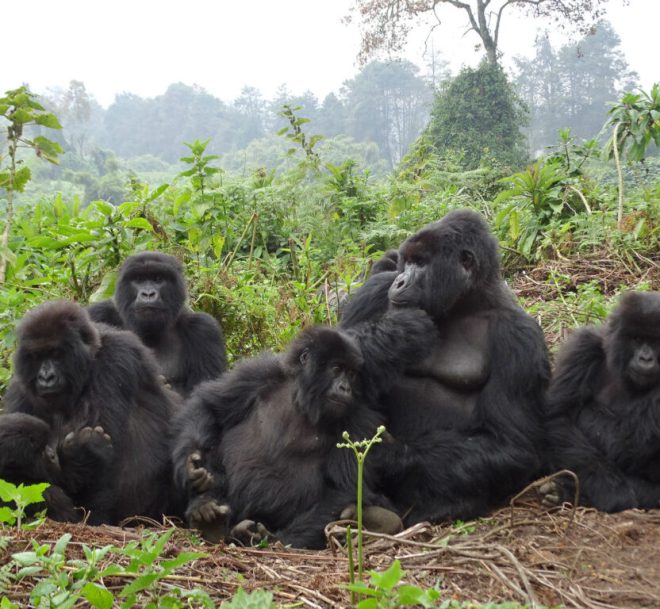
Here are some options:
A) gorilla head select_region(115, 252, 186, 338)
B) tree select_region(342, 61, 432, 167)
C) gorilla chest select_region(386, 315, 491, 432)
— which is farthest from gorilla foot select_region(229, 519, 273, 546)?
tree select_region(342, 61, 432, 167)

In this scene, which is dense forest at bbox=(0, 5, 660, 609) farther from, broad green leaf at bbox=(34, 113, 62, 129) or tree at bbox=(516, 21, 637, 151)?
tree at bbox=(516, 21, 637, 151)

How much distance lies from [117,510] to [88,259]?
2.41m

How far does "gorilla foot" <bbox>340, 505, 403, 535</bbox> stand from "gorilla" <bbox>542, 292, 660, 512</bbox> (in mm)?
Answer: 834

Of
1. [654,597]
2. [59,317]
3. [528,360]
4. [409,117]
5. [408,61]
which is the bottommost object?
[654,597]

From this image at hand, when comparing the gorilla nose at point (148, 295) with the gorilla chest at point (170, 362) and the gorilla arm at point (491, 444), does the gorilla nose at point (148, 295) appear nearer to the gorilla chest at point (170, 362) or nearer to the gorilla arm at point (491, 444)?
the gorilla chest at point (170, 362)

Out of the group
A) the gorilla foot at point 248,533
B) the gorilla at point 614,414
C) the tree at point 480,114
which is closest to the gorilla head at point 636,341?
the gorilla at point 614,414

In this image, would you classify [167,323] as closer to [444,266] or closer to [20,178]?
[20,178]

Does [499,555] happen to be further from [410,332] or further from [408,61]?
[408,61]

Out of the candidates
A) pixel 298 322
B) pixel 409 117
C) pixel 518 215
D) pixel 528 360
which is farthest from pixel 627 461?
pixel 409 117

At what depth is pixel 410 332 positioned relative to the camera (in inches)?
153

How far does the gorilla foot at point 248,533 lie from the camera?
11.9ft

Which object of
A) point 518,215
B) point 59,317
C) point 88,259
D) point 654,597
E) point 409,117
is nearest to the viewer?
point 654,597

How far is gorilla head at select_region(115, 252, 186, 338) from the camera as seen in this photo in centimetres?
521

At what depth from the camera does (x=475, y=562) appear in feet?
10.2
